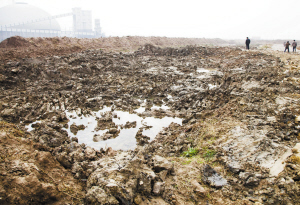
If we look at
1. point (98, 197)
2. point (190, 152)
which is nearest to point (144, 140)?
point (190, 152)

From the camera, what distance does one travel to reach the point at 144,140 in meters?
6.97

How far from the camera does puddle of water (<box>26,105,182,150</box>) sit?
23.1ft

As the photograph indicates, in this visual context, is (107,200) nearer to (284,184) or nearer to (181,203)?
(181,203)

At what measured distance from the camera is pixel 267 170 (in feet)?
12.6

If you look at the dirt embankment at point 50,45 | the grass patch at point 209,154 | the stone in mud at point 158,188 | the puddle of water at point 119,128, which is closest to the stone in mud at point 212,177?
the grass patch at point 209,154

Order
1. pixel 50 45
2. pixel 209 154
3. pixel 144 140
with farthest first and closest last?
pixel 50 45
pixel 144 140
pixel 209 154

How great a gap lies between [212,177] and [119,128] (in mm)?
5084

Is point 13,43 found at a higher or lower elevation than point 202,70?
higher

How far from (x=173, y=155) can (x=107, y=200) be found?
3.09 metres

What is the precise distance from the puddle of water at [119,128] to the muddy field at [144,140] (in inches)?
2.2

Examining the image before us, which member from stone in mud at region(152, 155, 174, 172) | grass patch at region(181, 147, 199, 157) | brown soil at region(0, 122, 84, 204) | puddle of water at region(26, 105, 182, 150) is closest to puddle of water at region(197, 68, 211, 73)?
puddle of water at region(26, 105, 182, 150)

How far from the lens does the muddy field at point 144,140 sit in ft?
10.4

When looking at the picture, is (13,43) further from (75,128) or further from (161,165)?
(161,165)

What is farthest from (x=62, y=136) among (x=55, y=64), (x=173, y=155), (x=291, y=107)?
(x=55, y=64)
